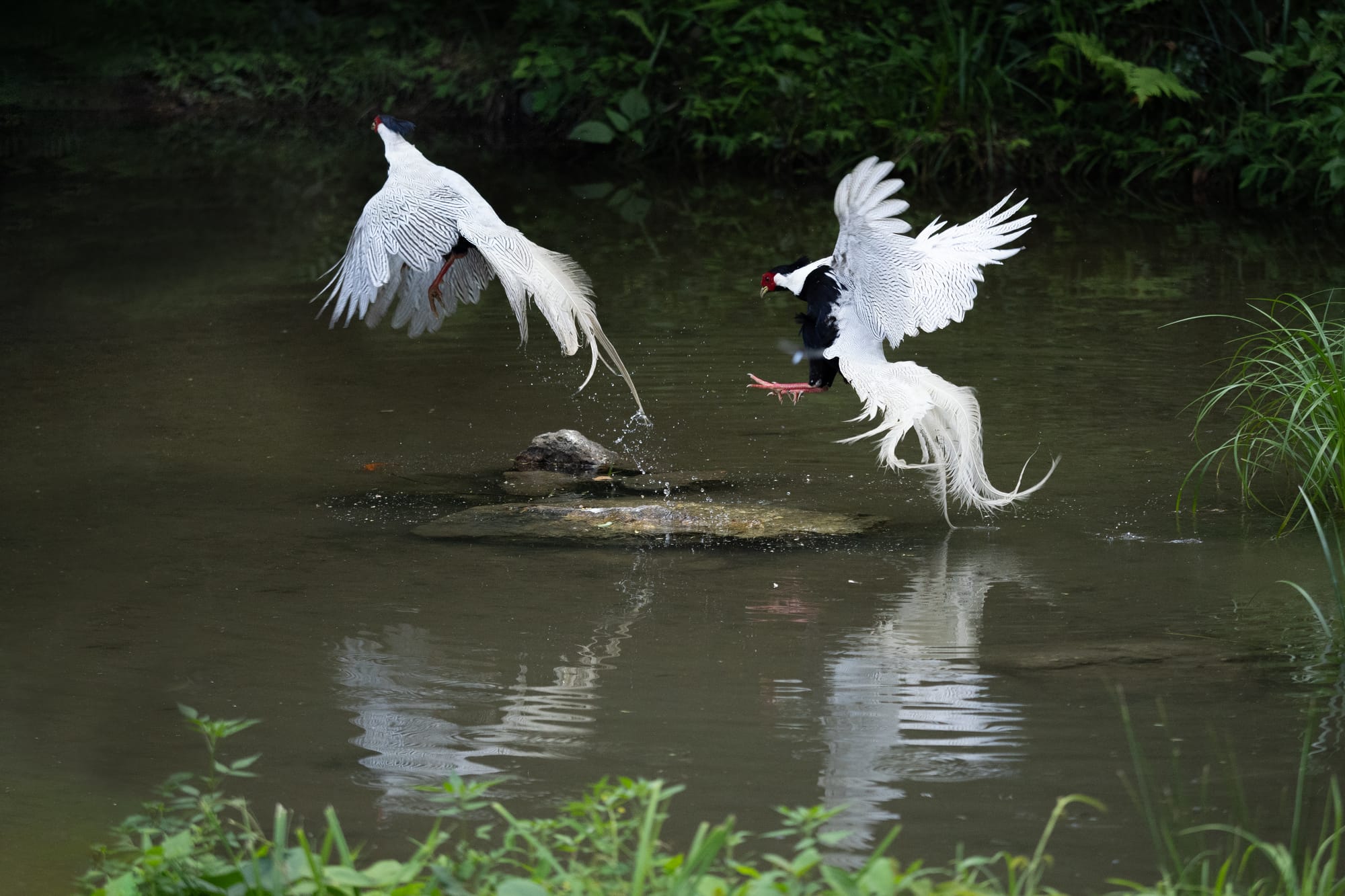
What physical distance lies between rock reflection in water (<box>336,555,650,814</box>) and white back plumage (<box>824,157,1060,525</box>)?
4.22ft

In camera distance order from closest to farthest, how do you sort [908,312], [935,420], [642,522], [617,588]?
[617,588]
[935,420]
[908,312]
[642,522]

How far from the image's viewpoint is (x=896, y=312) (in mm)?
5469

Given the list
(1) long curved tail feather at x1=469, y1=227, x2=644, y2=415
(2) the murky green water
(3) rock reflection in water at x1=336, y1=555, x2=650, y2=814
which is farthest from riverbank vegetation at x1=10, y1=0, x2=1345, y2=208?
(3) rock reflection in water at x1=336, y1=555, x2=650, y2=814

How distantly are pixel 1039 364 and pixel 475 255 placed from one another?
3.07 meters

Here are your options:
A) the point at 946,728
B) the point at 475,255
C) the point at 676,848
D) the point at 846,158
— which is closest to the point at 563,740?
the point at 676,848

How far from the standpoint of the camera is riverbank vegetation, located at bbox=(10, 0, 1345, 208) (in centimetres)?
1245

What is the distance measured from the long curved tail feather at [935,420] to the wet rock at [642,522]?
393mm

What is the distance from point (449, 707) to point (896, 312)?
2.29 meters

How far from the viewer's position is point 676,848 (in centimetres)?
324

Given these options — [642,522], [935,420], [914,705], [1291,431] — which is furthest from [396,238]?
[1291,431]

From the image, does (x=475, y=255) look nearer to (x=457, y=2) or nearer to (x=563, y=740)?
(x=563, y=740)

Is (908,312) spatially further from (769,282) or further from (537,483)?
(537,483)

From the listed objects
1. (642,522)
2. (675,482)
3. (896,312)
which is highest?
(896,312)

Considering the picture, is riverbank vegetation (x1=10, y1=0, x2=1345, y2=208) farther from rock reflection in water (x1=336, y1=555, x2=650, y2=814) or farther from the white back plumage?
rock reflection in water (x1=336, y1=555, x2=650, y2=814)
